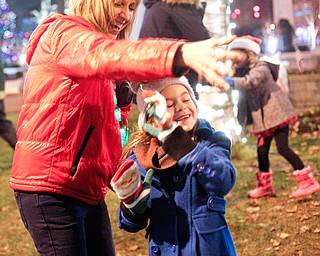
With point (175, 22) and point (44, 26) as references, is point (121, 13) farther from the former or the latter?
point (175, 22)

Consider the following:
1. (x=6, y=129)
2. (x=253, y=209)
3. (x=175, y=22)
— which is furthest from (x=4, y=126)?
(x=253, y=209)

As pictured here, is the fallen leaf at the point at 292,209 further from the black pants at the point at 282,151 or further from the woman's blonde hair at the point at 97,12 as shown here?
the woman's blonde hair at the point at 97,12

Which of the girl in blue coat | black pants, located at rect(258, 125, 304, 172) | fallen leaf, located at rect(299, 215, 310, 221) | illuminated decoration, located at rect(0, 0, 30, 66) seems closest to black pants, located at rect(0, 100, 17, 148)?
black pants, located at rect(258, 125, 304, 172)

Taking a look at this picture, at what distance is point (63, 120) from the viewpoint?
2434mm

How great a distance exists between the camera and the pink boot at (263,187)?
248 inches

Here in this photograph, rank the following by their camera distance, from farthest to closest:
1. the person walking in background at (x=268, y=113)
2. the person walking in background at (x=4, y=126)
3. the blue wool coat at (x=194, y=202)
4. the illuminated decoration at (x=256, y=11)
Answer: the illuminated decoration at (x=256, y=11), the person walking in background at (x=4, y=126), the person walking in background at (x=268, y=113), the blue wool coat at (x=194, y=202)

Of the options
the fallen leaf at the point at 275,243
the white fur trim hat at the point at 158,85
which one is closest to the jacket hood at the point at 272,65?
the fallen leaf at the point at 275,243

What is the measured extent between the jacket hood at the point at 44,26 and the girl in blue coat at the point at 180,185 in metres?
0.42

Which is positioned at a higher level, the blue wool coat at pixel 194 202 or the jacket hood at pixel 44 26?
the jacket hood at pixel 44 26

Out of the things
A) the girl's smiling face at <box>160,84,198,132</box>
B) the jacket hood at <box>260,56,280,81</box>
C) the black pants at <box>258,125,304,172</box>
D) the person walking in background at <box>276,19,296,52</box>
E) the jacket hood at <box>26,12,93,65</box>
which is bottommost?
the person walking in background at <box>276,19,296,52</box>

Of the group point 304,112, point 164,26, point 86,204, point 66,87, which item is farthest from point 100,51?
point 304,112

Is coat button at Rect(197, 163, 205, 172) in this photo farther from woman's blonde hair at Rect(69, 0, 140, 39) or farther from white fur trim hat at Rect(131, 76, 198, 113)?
woman's blonde hair at Rect(69, 0, 140, 39)

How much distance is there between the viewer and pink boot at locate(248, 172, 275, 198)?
6.30 meters

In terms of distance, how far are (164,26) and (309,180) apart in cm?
237
